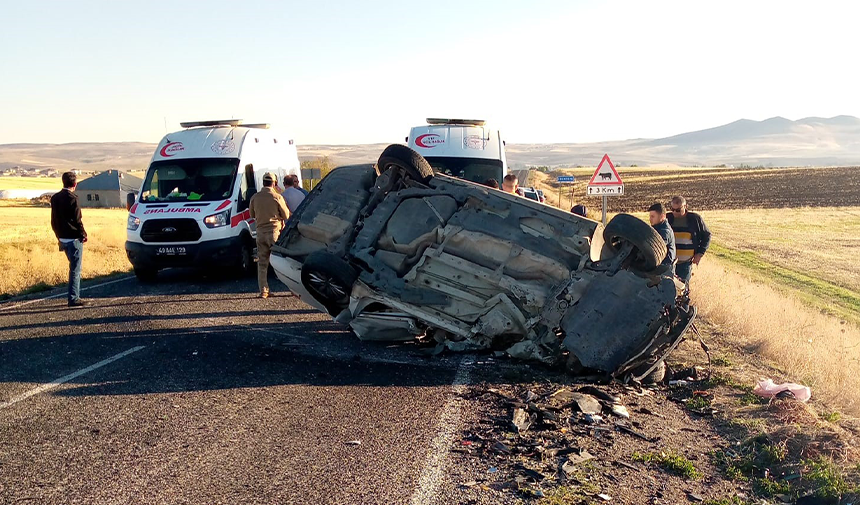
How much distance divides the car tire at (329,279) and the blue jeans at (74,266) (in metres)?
4.15

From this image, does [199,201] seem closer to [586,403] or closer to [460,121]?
[460,121]

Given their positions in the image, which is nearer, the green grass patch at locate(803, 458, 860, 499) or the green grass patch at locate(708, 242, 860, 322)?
the green grass patch at locate(803, 458, 860, 499)

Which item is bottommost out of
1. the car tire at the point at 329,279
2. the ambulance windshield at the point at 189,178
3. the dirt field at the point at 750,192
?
the dirt field at the point at 750,192

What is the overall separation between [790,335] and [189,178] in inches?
405

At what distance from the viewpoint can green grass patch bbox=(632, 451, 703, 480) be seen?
4.41 meters

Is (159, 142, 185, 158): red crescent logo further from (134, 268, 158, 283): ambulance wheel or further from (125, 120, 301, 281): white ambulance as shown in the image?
(134, 268, 158, 283): ambulance wheel

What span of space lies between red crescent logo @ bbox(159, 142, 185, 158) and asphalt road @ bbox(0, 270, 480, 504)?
4.84 meters

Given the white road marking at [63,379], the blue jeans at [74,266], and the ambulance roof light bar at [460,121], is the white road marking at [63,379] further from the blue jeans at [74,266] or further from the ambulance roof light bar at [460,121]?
the ambulance roof light bar at [460,121]

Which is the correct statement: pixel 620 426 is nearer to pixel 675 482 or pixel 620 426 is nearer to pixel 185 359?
pixel 675 482

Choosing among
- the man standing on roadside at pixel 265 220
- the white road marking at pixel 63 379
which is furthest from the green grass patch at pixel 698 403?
the man standing on roadside at pixel 265 220

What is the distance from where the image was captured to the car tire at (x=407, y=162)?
7.90 meters

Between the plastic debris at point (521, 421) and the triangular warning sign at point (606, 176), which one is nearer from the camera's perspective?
the plastic debris at point (521, 421)

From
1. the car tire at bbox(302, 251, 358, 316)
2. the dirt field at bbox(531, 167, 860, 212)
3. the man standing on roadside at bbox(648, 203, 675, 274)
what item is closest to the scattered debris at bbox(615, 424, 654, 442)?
A: the car tire at bbox(302, 251, 358, 316)

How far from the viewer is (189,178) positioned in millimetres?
12844
